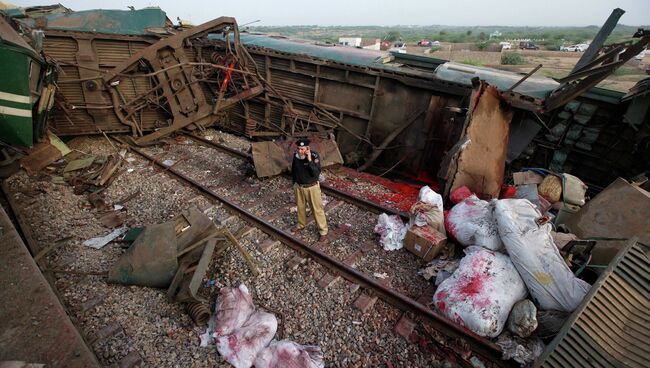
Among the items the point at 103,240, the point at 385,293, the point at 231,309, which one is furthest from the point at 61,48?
the point at 385,293

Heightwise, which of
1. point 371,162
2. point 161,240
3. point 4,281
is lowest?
point 371,162

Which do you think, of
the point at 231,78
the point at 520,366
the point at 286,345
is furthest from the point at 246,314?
the point at 231,78

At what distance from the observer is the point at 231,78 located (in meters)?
9.13

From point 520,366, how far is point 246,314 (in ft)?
9.90

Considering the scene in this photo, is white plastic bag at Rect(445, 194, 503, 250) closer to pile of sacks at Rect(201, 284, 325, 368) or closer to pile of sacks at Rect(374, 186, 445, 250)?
pile of sacks at Rect(374, 186, 445, 250)

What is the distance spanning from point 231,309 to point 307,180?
6.92 ft

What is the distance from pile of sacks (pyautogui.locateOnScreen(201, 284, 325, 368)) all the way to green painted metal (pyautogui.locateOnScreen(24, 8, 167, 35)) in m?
8.63

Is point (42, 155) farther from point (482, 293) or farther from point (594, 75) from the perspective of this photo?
point (594, 75)

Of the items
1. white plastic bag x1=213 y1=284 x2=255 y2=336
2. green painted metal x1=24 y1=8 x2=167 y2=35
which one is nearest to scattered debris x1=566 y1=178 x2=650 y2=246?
white plastic bag x1=213 y1=284 x2=255 y2=336

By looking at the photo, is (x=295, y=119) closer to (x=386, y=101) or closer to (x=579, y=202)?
(x=386, y=101)

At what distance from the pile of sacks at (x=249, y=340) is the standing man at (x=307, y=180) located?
1.75 meters

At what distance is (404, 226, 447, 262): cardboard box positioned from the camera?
15.4ft

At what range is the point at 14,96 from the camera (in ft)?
16.4

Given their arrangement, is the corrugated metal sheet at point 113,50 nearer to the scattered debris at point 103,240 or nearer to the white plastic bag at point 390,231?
the scattered debris at point 103,240
